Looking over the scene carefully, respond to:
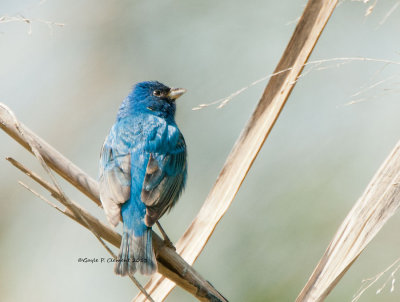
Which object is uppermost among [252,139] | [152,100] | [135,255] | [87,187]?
[252,139]

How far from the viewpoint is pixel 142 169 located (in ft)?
14.0

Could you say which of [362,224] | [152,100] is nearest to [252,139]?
[362,224]

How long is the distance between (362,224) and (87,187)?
139cm

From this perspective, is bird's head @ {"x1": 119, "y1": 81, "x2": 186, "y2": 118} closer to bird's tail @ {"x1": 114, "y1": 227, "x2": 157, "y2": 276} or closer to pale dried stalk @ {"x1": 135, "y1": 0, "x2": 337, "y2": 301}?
bird's tail @ {"x1": 114, "y1": 227, "x2": 157, "y2": 276}

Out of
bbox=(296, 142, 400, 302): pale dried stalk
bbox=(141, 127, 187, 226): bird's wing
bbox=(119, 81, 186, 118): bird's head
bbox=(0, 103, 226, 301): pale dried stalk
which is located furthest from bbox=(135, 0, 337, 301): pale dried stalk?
bbox=(119, 81, 186, 118): bird's head

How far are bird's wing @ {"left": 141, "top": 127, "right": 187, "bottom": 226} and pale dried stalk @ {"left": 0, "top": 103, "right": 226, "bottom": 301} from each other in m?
0.77

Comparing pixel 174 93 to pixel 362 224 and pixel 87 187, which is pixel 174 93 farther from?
pixel 362 224

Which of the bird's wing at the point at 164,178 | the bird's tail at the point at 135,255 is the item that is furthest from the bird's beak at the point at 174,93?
the bird's tail at the point at 135,255

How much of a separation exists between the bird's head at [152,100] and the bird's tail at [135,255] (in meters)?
1.74

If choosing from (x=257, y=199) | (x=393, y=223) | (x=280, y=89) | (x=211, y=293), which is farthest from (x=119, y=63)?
(x=211, y=293)

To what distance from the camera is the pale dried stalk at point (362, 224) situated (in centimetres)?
253

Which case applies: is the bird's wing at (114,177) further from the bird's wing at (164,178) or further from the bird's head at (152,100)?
the bird's head at (152,100)

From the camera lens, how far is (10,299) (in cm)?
682

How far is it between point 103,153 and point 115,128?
333mm
